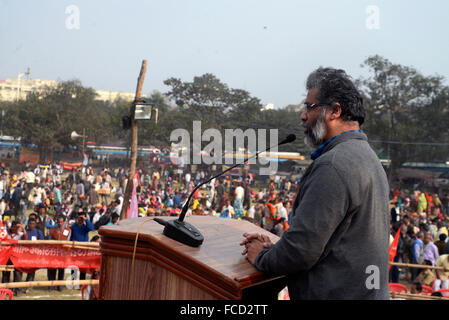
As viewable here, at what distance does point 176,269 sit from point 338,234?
63 centimetres

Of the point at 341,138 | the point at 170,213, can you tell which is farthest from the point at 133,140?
the point at 341,138

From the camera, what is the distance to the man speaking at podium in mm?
1441

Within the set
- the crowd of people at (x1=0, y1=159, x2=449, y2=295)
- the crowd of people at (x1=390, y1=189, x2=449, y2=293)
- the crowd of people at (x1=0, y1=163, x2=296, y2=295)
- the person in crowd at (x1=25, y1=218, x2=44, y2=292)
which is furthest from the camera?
the crowd of people at (x1=0, y1=163, x2=296, y2=295)

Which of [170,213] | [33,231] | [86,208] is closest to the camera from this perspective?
[33,231]

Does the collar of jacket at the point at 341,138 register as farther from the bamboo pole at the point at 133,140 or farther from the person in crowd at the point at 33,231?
the bamboo pole at the point at 133,140

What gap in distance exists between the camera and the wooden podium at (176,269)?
150 centimetres

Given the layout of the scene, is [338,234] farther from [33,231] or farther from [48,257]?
[33,231]

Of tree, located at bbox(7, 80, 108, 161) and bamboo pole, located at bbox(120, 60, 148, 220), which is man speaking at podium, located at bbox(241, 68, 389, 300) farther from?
tree, located at bbox(7, 80, 108, 161)

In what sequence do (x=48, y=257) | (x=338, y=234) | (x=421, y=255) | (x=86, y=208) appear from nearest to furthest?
(x=338, y=234) < (x=48, y=257) < (x=421, y=255) < (x=86, y=208)

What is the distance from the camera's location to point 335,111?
5.58 feet

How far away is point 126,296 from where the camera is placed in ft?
5.95

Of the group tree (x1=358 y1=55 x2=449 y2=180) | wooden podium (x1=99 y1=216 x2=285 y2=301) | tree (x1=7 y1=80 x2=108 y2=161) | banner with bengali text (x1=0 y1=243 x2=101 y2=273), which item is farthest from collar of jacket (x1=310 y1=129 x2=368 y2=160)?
tree (x1=7 y1=80 x2=108 y2=161)

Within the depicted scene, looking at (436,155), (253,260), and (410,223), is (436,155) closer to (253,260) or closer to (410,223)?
(410,223)
